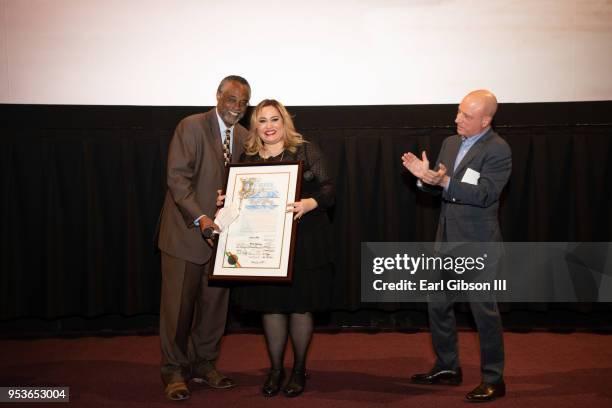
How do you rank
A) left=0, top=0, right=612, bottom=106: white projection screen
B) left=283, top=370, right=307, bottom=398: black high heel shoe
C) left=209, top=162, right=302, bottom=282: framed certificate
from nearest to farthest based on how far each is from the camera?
1. left=209, top=162, right=302, bottom=282: framed certificate
2. left=283, top=370, right=307, bottom=398: black high heel shoe
3. left=0, top=0, right=612, bottom=106: white projection screen

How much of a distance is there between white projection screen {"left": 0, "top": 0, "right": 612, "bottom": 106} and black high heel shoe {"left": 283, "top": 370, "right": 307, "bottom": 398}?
2.35 m

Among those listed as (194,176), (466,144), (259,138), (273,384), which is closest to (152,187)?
(194,176)

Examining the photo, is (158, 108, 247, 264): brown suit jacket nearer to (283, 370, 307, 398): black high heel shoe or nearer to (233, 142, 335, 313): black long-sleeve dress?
(233, 142, 335, 313): black long-sleeve dress

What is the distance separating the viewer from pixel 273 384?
310 cm

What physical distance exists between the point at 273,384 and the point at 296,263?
73 cm

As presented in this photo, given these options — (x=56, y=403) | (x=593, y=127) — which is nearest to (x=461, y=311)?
(x=593, y=127)

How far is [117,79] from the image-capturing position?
4.44 m

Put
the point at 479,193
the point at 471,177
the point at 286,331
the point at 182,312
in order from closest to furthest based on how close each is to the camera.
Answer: the point at 479,193, the point at 471,177, the point at 286,331, the point at 182,312

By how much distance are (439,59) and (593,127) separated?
1400mm

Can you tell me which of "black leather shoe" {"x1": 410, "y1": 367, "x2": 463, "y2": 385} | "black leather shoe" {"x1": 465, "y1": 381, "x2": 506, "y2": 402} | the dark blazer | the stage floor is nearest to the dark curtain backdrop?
the stage floor

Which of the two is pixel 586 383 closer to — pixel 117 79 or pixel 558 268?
pixel 558 268

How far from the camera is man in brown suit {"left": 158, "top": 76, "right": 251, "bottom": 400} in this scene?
311 cm

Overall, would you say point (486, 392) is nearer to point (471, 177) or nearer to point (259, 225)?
point (471, 177)

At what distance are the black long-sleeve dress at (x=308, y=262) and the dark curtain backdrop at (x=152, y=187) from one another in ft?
4.98
